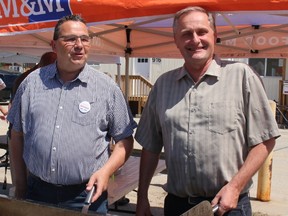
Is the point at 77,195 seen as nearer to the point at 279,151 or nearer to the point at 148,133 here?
the point at 148,133

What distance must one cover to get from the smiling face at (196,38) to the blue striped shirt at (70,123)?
18.2 inches

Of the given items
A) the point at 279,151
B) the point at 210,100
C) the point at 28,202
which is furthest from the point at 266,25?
the point at 28,202

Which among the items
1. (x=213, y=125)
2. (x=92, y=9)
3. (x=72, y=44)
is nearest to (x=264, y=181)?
(x=92, y=9)

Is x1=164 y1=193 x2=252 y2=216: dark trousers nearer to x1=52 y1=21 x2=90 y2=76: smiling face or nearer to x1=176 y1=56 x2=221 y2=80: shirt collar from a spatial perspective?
x1=176 y1=56 x2=221 y2=80: shirt collar

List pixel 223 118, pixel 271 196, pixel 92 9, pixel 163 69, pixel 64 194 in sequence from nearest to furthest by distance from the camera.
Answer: pixel 223 118, pixel 64 194, pixel 92 9, pixel 271 196, pixel 163 69

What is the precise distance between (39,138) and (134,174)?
2.25 m

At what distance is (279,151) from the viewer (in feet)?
31.5

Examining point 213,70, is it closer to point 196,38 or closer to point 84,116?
point 196,38

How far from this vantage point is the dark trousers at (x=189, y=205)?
7.09 feet

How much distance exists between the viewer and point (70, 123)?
227 centimetres

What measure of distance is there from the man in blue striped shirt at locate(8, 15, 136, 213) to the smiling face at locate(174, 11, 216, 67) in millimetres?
464

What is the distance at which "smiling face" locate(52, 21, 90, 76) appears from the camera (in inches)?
89.2

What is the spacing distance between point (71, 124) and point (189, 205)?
0.74m

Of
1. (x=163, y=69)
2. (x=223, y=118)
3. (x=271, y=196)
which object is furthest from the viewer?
(x=163, y=69)
